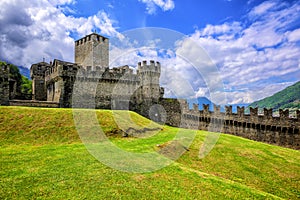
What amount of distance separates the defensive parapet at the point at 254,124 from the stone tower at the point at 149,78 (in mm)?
9114

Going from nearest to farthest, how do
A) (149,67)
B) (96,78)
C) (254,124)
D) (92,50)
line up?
(254,124) → (96,78) → (149,67) → (92,50)

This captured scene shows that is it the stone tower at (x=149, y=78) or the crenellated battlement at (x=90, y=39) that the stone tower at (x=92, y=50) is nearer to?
the crenellated battlement at (x=90, y=39)

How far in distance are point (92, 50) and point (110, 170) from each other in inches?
1532

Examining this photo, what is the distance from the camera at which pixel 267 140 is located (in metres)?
33.2

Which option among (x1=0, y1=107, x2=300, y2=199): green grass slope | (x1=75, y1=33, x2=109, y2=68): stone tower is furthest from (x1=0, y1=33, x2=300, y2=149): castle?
(x1=0, y1=107, x2=300, y2=199): green grass slope

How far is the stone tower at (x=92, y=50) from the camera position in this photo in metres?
46.3

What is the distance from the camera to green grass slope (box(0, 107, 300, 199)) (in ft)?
31.3

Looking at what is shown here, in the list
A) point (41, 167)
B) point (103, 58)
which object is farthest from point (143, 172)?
point (103, 58)

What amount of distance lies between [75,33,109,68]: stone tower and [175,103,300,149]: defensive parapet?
23725 mm

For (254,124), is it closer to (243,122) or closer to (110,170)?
(243,122)

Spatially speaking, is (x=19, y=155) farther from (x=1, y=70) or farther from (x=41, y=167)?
(x=1, y=70)

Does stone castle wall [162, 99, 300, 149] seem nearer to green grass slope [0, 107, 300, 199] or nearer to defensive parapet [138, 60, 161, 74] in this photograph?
defensive parapet [138, 60, 161, 74]

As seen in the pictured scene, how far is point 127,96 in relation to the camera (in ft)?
134

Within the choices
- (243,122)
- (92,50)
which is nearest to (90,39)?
(92,50)
